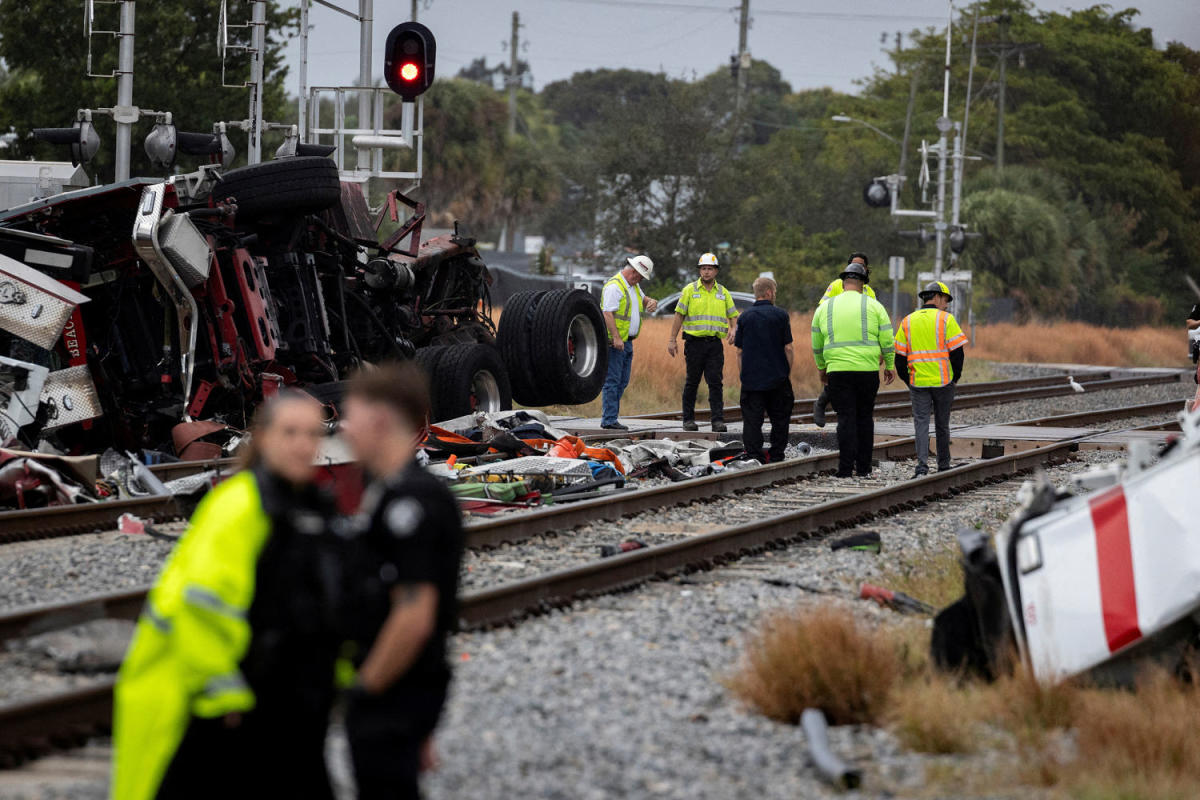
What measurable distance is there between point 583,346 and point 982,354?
104 feet

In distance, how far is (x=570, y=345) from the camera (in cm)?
1664

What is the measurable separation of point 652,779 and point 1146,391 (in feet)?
90.7

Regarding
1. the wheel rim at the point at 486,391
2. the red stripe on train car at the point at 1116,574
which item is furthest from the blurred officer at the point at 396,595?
the wheel rim at the point at 486,391

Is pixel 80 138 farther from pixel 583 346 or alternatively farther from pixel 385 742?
pixel 385 742

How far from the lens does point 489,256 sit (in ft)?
227

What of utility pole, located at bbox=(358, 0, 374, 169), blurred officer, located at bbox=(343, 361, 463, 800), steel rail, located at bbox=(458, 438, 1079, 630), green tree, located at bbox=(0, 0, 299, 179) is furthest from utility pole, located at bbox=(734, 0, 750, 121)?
blurred officer, located at bbox=(343, 361, 463, 800)

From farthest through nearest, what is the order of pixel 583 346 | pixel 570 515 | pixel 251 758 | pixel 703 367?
pixel 703 367 < pixel 583 346 < pixel 570 515 < pixel 251 758

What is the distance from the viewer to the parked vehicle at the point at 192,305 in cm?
1146

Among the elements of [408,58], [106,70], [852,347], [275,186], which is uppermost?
[106,70]

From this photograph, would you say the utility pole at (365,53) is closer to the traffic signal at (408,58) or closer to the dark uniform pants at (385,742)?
the traffic signal at (408,58)

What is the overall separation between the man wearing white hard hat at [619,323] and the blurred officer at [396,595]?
12.8 metres

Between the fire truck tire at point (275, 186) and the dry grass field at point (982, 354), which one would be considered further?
the dry grass field at point (982, 354)

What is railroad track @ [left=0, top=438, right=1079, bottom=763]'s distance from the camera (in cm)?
533

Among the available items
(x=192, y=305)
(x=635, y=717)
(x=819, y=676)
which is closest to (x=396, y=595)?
(x=635, y=717)
